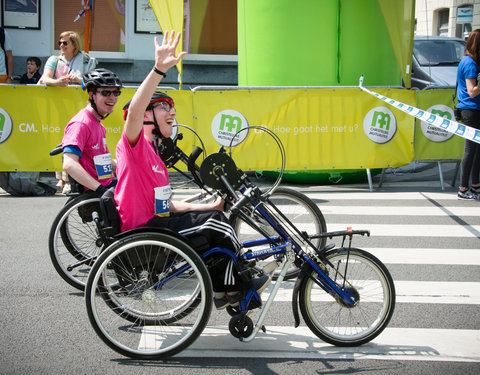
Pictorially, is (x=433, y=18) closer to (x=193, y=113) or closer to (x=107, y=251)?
(x=193, y=113)

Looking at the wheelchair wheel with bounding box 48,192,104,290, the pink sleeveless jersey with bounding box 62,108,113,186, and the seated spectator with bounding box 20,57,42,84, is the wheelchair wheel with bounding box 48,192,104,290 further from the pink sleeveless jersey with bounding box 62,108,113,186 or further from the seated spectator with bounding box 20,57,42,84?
the seated spectator with bounding box 20,57,42,84

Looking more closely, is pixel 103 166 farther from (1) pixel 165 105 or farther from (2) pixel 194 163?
(1) pixel 165 105

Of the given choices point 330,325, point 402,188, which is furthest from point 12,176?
point 330,325

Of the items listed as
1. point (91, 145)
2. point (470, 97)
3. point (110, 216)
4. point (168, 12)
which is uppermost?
point (168, 12)

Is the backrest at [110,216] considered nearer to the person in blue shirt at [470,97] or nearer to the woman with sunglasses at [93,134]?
the woman with sunglasses at [93,134]

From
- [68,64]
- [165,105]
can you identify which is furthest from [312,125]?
[165,105]

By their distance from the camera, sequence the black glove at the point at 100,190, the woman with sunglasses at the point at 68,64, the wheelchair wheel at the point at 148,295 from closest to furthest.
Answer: the wheelchair wheel at the point at 148,295 < the black glove at the point at 100,190 < the woman with sunglasses at the point at 68,64

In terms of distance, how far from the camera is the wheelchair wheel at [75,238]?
16.2 feet

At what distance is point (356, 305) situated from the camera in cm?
384

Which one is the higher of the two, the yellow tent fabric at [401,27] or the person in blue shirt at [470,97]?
the yellow tent fabric at [401,27]

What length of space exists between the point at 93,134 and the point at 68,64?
399cm

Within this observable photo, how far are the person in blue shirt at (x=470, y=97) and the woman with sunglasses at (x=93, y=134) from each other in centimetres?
520

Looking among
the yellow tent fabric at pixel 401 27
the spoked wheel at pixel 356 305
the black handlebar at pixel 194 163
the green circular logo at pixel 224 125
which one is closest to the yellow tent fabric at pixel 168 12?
the green circular logo at pixel 224 125

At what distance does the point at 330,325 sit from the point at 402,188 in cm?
621
